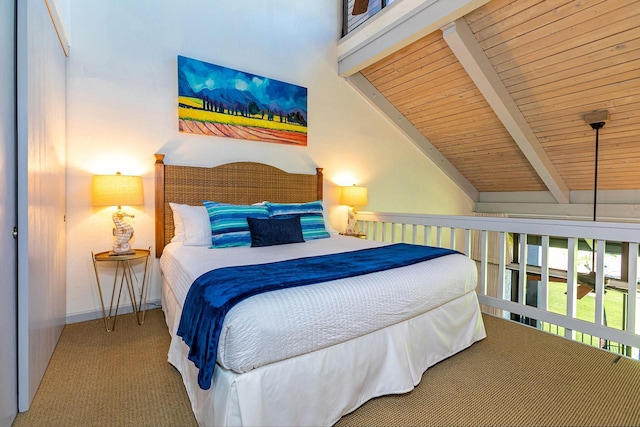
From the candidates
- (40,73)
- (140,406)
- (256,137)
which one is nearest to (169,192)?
(256,137)

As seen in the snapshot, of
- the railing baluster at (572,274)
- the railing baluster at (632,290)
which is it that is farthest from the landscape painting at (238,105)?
the railing baluster at (632,290)

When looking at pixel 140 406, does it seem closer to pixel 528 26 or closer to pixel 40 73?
pixel 40 73

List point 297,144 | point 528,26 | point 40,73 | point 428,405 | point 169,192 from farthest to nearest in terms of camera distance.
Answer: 1. point 297,144
2. point 169,192
3. point 528,26
4. point 40,73
5. point 428,405

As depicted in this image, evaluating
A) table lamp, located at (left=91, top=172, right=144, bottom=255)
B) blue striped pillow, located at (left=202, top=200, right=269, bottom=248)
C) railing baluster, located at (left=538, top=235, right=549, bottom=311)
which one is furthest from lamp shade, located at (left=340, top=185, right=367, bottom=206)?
table lamp, located at (left=91, top=172, right=144, bottom=255)

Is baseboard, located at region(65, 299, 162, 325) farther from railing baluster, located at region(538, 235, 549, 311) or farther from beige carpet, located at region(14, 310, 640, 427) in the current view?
railing baluster, located at region(538, 235, 549, 311)

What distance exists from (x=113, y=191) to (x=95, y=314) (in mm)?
1104

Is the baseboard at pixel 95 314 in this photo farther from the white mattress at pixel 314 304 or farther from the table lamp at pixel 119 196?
the white mattress at pixel 314 304

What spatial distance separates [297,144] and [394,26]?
1599mm

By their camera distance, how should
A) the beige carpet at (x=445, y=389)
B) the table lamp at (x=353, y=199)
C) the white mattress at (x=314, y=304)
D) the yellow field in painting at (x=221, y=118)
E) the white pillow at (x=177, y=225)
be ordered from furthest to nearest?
1. the table lamp at (x=353, y=199)
2. the yellow field in painting at (x=221, y=118)
3. the white pillow at (x=177, y=225)
4. the beige carpet at (x=445, y=389)
5. the white mattress at (x=314, y=304)

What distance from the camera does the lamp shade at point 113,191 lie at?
2430mm

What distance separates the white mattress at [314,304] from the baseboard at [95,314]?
2.88ft

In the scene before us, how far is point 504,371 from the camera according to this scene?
1856 millimetres

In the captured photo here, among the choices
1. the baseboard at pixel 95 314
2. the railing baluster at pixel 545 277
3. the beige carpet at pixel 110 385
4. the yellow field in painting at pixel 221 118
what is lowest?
the beige carpet at pixel 110 385

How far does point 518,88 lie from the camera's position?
321 cm
